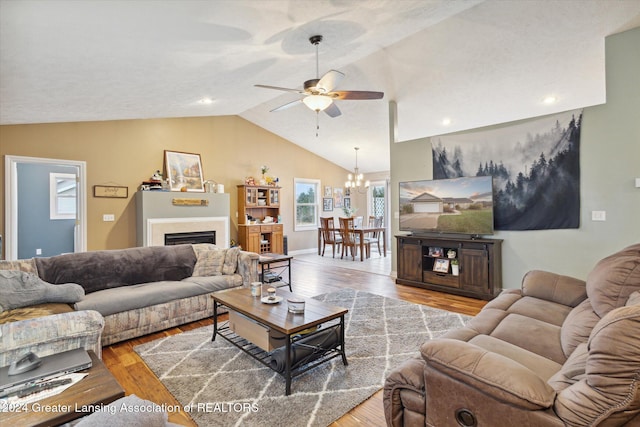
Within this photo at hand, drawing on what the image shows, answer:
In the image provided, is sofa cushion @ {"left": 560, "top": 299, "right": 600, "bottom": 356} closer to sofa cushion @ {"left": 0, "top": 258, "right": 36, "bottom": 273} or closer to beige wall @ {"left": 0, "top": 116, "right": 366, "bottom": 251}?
sofa cushion @ {"left": 0, "top": 258, "right": 36, "bottom": 273}

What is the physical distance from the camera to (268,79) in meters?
4.53

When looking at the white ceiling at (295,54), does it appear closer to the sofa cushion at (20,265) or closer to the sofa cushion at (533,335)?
the sofa cushion at (20,265)

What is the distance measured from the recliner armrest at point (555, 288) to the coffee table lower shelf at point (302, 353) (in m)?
1.61

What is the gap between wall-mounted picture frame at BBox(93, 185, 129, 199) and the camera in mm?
5328

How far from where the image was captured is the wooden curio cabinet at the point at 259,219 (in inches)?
283

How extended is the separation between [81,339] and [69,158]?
175 inches

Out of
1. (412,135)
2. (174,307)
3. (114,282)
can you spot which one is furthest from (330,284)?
A: (412,135)

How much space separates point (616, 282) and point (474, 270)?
2.67 meters

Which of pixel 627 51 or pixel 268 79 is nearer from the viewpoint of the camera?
pixel 627 51

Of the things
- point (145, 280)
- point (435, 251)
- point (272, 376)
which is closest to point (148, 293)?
point (145, 280)

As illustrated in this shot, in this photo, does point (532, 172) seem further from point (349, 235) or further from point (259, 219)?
point (259, 219)

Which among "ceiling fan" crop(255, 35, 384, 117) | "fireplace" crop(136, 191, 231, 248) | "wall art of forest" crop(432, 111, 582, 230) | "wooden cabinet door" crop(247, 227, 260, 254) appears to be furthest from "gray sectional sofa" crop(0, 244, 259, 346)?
"wall art of forest" crop(432, 111, 582, 230)

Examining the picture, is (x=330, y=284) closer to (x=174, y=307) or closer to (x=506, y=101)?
(x=174, y=307)

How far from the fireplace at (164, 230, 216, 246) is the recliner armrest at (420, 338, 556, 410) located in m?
5.41
